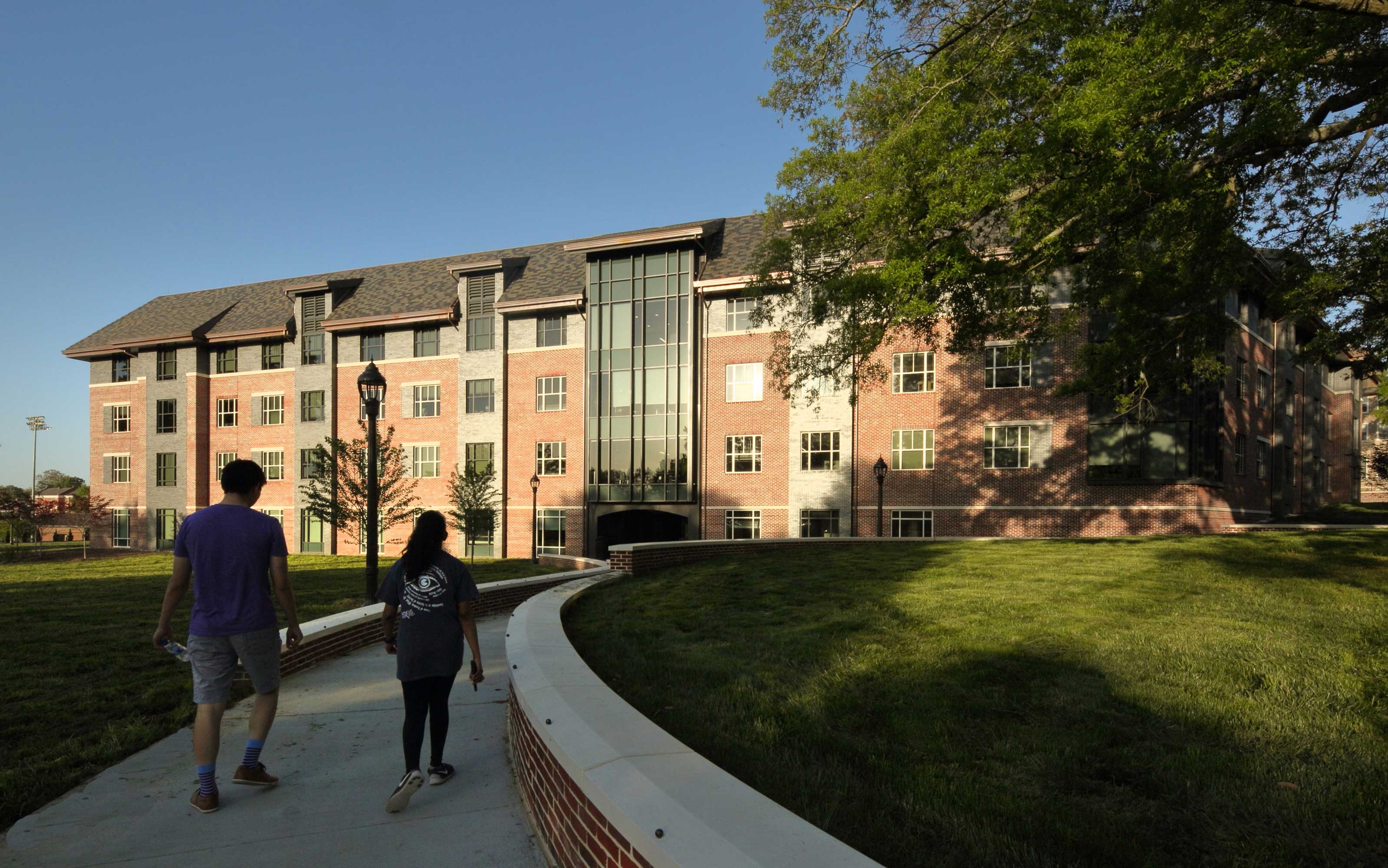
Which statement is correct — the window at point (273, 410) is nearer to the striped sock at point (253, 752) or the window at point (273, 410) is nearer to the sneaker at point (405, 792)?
the striped sock at point (253, 752)

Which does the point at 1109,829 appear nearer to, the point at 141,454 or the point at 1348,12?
the point at 1348,12

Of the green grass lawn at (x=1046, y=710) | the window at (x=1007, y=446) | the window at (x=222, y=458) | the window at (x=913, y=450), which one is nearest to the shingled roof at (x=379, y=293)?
the window at (x=222, y=458)

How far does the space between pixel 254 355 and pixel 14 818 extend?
42155mm

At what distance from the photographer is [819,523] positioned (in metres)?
30.7

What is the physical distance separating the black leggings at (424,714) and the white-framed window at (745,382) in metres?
27.2

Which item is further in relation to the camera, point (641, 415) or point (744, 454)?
point (641, 415)

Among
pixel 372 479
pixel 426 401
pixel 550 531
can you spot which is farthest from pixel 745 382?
pixel 372 479

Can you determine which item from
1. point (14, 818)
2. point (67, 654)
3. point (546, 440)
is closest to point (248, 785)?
point (14, 818)

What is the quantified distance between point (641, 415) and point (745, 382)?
4.77 m

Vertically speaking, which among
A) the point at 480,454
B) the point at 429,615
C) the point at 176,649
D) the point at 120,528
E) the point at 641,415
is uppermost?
the point at 641,415

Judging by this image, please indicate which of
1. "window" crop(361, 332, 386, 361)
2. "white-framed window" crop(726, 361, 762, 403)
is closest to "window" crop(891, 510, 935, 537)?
"white-framed window" crop(726, 361, 762, 403)

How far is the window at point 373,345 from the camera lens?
128ft

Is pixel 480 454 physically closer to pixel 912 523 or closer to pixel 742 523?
pixel 742 523

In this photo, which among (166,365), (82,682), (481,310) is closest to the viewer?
(82,682)
